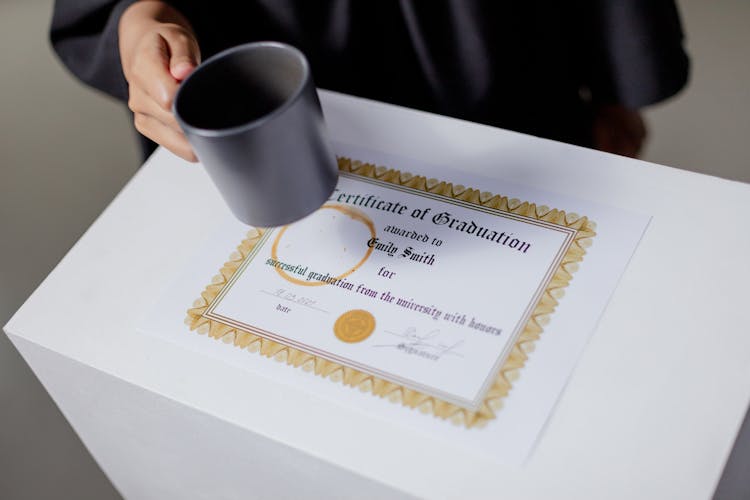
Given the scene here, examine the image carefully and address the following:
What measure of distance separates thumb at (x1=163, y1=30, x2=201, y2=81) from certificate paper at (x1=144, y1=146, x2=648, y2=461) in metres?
0.12

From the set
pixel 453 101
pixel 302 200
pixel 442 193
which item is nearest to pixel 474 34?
pixel 453 101

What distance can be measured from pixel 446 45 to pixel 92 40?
0.33 metres

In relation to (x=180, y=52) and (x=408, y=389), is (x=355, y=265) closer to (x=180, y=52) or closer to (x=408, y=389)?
(x=408, y=389)

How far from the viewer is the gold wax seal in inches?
20.0

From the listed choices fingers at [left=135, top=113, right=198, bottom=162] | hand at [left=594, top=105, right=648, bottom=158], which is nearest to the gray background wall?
hand at [left=594, top=105, right=648, bottom=158]

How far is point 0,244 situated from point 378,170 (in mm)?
719

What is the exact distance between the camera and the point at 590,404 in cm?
46

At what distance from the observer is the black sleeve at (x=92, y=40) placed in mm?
710

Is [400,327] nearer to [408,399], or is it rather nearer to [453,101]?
[408,399]

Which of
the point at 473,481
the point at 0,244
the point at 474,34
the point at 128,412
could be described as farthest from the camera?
the point at 0,244

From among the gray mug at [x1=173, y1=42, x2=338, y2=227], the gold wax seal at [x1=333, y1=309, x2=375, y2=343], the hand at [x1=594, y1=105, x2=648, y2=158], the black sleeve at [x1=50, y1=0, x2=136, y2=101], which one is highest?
the hand at [x1=594, y1=105, x2=648, y2=158]
